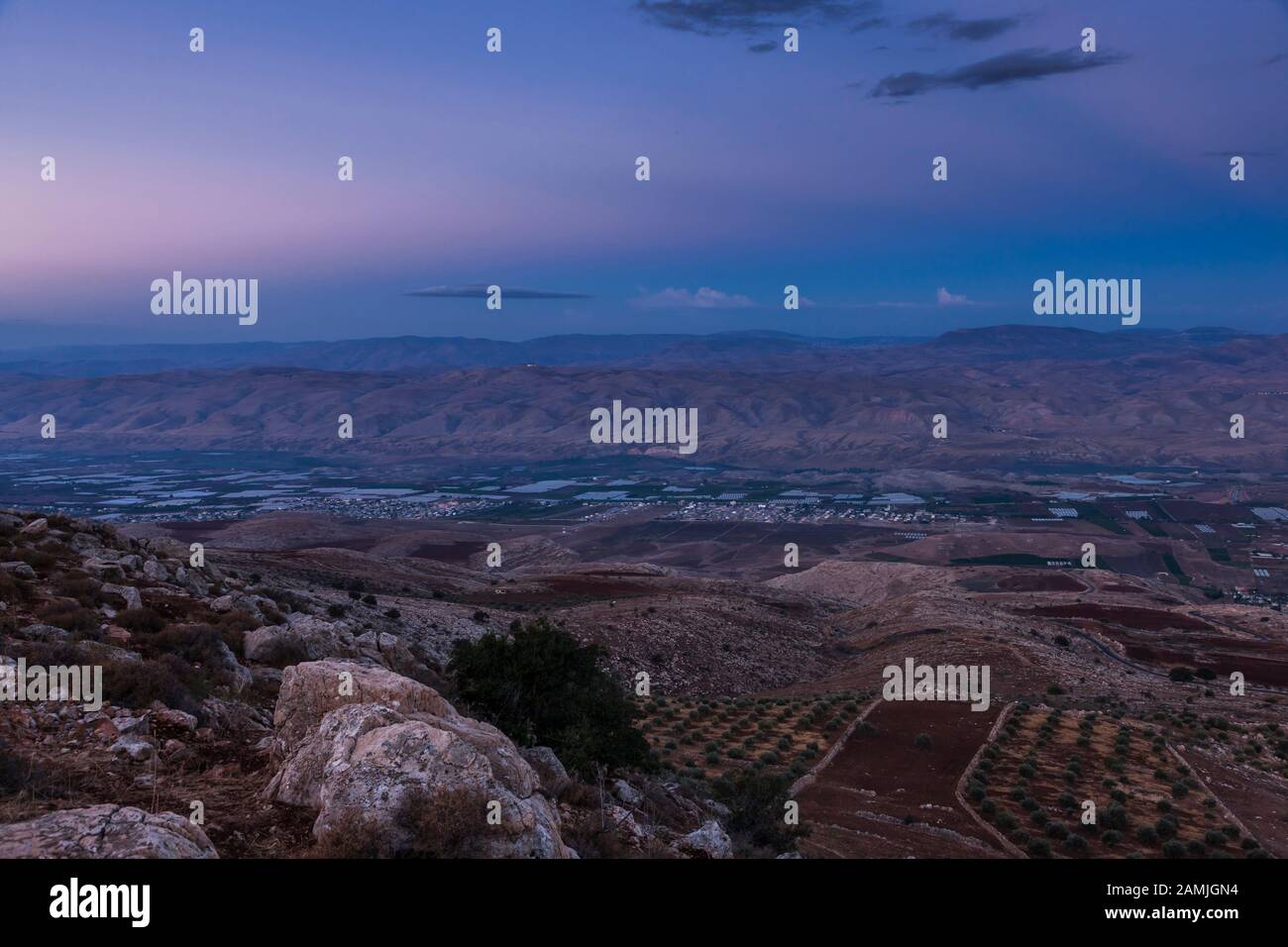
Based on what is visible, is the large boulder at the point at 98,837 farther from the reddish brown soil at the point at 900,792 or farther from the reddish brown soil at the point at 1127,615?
the reddish brown soil at the point at 1127,615

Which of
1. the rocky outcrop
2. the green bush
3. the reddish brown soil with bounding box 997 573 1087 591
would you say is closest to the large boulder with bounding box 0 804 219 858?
the rocky outcrop

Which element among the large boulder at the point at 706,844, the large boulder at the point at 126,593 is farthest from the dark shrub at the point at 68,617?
the large boulder at the point at 706,844

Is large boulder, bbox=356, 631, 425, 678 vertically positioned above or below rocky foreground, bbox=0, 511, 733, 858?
below

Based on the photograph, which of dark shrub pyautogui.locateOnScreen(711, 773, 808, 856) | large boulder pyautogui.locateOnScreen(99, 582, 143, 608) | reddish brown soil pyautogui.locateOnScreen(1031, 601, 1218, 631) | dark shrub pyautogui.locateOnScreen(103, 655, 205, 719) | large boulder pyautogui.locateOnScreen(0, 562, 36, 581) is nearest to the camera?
dark shrub pyautogui.locateOnScreen(103, 655, 205, 719)

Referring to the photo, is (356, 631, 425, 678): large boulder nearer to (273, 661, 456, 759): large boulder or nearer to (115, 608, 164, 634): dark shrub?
(115, 608, 164, 634): dark shrub

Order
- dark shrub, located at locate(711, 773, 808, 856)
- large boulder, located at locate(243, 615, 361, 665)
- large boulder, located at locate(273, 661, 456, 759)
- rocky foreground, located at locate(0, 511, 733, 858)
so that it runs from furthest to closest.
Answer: large boulder, located at locate(243, 615, 361, 665)
dark shrub, located at locate(711, 773, 808, 856)
large boulder, located at locate(273, 661, 456, 759)
rocky foreground, located at locate(0, 511, 733, 858)

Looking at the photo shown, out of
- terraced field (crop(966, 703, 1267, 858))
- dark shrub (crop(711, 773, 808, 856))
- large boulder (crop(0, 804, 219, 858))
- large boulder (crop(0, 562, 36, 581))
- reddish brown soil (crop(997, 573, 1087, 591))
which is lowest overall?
reddish brown soil (crop(997, 573, 1087, 591))
